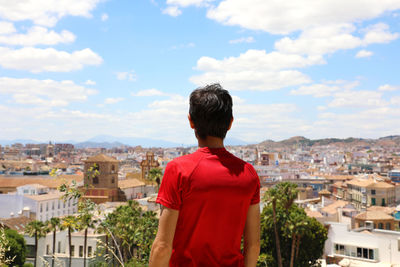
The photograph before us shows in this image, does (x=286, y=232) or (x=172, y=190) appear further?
(x=286, y=232)

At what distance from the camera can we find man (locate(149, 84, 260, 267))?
2061 mm

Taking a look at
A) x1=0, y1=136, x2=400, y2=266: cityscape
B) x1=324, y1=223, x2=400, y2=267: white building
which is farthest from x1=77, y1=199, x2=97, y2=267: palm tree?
x1=324, y1=223, x2=400, y2=267: white building

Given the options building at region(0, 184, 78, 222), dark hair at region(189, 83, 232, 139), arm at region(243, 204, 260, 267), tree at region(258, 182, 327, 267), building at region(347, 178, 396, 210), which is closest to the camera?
dark hair at region(189, 83, 232, 139)

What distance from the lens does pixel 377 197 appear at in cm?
7119

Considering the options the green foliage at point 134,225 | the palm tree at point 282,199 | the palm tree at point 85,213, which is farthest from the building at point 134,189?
the palm tree at point 85,213

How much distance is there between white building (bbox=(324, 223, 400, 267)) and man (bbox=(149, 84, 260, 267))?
34.4 m

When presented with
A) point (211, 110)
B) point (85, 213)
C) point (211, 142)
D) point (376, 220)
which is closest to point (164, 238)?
point (211, 142)

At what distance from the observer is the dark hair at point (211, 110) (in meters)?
2.22

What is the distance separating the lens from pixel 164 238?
2.07 metres

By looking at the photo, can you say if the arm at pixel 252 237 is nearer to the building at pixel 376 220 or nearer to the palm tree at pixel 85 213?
the palm tree at pixel 85 213

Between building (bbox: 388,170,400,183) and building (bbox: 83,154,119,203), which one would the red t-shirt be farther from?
building (bbox: 388,170,400,183)

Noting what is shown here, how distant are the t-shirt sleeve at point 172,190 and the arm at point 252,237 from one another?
53 centimetres

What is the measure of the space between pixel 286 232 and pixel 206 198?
26.2m

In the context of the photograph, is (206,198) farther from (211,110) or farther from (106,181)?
(106,181)
